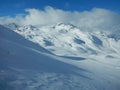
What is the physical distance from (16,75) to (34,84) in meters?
13.9

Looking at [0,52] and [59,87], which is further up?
[0,52]

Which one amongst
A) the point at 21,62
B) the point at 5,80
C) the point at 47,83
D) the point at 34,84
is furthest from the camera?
the point at 21,62

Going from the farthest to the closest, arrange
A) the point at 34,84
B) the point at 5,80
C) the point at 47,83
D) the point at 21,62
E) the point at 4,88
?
the point at 21,62, the point at 47,83, the point at 34,84, the point at 5,80, the point at 4,88

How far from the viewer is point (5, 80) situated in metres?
150

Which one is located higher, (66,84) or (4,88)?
(66,84)

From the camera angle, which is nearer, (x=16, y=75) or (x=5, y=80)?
(x=5, y=80)

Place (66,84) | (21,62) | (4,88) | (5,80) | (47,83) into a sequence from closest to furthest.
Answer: (4,88)
(5,80)
(47,83)
(66,84)
(21,62)

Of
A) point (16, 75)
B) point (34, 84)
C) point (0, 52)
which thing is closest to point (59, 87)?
point (34, 84)

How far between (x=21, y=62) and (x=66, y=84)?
39996 millimetres

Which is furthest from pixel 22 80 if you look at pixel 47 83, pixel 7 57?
pixel 7 57

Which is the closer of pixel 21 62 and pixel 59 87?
pixel 59 87

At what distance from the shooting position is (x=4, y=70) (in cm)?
16525

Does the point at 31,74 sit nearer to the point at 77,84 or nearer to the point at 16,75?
the point at 16,75

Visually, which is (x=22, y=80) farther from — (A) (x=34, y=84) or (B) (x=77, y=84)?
(B) (x=77, y=84)
